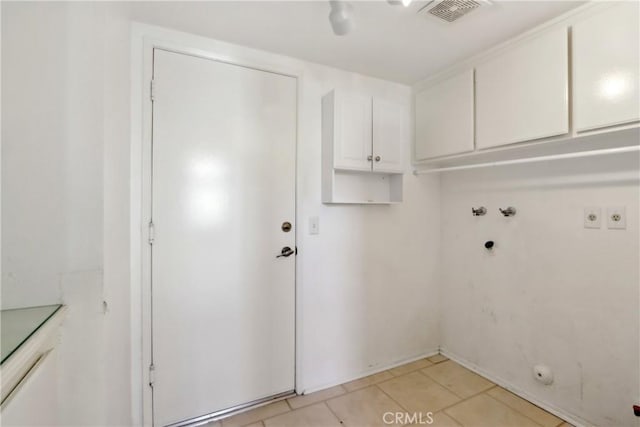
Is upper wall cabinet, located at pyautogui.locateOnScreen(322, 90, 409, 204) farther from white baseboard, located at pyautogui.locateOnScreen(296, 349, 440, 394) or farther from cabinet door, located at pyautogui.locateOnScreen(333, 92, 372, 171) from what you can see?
white baseboard, located at pyautogui.locateOnScreen(296, 349, 440, 394)

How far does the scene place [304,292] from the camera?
197 cm

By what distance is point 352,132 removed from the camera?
196 cm

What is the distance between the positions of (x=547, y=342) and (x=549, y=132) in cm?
128

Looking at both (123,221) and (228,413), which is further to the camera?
(228,413)

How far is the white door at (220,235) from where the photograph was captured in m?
1.61

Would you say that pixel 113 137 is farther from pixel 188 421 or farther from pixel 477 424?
pixel 477 424

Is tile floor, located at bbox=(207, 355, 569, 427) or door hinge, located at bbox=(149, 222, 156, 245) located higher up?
door hinge, located at bbox=(149, 222, 156, 245)

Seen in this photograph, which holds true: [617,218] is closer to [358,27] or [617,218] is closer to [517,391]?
[517,391]

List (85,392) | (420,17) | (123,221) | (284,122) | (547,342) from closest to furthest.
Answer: (85,392), (123,221), (420,17), (547,342), (284,122)

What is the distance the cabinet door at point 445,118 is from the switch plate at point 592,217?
0.73 meters

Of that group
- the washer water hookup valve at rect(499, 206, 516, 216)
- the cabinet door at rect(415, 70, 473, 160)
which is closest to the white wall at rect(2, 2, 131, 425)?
the cabinet door at rect(415, 70, 473, 160)

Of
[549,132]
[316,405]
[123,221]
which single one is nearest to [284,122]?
[123,221]

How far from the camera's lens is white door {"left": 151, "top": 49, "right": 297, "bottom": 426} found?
1606 millimetres

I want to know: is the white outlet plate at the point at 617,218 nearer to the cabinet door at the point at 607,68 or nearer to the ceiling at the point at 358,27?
the cabinet door at the point at 607,68
